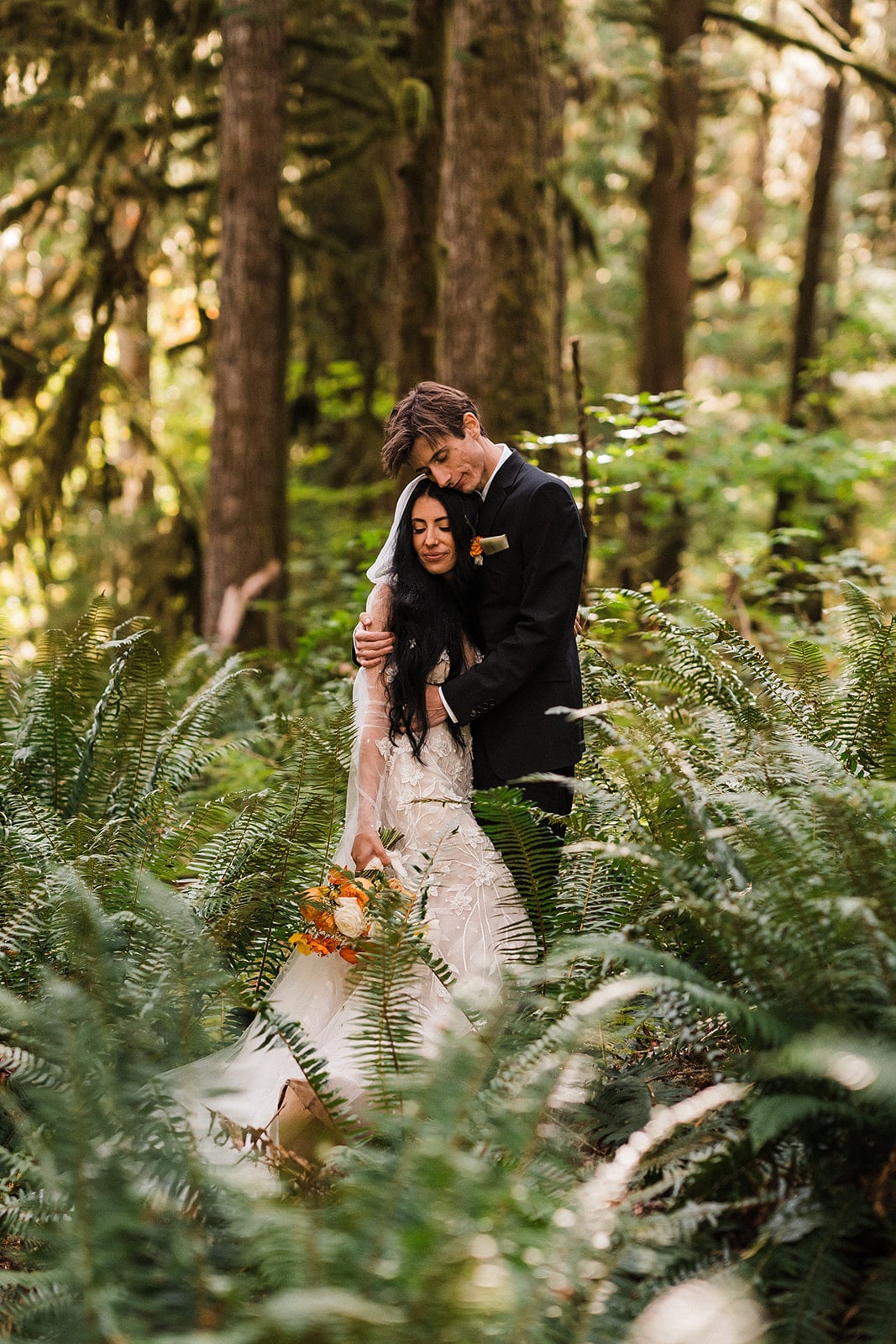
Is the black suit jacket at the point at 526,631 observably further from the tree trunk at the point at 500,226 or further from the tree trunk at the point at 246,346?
the tree trunk at the point at 246,346

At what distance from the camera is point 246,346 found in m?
9.02

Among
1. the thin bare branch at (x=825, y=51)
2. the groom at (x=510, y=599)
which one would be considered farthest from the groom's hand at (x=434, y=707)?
the thin bare branch at (x=825, y=51)

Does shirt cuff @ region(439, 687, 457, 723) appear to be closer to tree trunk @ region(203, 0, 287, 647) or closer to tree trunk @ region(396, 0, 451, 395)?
tree trunk @ region(396, 0, 451, 395)

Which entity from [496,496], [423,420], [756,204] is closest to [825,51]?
[496,496]

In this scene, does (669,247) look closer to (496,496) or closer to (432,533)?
(496,496)

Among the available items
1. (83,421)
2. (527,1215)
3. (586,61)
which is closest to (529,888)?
(527,1215)

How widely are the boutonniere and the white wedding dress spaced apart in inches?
16.3

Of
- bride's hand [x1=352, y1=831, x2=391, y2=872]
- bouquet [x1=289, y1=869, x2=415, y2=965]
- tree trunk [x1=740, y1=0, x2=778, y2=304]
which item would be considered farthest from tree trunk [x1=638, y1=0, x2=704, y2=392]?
bouquet [x1=289, y1=869, x2=415, y2=965]

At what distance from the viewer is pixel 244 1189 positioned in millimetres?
2188

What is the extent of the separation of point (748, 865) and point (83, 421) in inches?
324

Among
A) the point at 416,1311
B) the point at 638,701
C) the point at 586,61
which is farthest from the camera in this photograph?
the point at 586,61

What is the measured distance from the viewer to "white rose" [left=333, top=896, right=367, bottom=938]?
10.8 feet

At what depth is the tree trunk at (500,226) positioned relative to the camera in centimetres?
672

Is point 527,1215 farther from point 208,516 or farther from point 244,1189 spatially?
point 208,516
